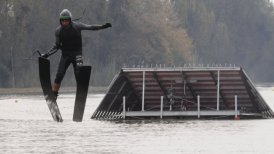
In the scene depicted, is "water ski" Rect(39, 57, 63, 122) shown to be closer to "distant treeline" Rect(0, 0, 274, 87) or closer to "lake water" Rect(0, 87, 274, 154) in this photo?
"lake water" Rect(0, 87, 274, 154)

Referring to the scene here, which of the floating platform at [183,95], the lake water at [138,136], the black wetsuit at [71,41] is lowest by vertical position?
the lake water at [138,136]

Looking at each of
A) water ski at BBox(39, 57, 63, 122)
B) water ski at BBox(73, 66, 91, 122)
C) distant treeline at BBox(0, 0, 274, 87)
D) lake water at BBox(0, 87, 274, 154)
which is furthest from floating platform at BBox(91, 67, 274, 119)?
distant treeline at BBox(0, 0, 274, 87)

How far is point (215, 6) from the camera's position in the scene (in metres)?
189

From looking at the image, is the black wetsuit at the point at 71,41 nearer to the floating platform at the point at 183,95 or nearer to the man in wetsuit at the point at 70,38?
the man in wetsuit at the point at 70,38

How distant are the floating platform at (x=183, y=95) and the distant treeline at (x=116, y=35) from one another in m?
55.2

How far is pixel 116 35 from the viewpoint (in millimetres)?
127562

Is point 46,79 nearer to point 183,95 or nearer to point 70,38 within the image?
point 70,38

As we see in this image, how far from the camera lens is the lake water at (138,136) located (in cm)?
2673

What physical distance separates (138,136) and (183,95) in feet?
47.1

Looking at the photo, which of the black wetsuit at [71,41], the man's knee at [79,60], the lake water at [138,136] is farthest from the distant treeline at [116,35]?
the man's knee at [79,60]

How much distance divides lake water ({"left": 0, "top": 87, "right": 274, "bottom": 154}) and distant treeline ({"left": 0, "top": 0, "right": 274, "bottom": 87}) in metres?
59.3

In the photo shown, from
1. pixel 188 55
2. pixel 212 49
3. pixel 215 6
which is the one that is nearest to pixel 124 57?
pixel 188 55

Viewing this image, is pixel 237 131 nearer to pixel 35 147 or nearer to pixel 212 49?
pixel 35 147

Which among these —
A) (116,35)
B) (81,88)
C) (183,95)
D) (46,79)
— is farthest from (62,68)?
(116,35)
